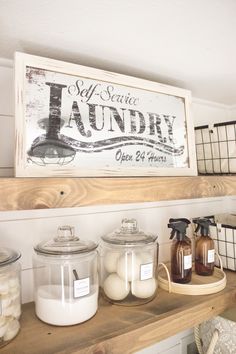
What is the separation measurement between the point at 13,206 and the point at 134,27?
0.49 m

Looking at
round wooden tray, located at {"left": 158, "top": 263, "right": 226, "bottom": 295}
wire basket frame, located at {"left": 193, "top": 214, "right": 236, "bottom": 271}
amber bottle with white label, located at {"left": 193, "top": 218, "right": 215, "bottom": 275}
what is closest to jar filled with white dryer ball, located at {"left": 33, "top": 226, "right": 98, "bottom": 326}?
round wooden tray, located at {"left": 158, "top": 263, "right": 226, "bottom": 295}

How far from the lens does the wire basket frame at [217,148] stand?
3.49 ft

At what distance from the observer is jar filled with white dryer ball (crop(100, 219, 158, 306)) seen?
2.67 feet

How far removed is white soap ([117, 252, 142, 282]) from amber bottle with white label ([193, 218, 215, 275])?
0.30 meters

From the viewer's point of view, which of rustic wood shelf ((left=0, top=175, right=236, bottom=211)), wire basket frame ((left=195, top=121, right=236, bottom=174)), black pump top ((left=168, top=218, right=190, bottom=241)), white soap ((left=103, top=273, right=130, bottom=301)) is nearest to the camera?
rustic wood shelf ((left=0, top=175, right=236, bottom=211))

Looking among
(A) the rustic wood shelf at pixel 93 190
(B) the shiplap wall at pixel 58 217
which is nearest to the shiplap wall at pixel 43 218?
(B) the shiplap wall at pixel 58 217

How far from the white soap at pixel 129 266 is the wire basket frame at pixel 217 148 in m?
0.50

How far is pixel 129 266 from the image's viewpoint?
82 centimetres

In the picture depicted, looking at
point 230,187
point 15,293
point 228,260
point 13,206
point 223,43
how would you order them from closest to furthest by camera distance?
point 13,206 → point 15,293 → point 223,43 → point 230,187 → point 228,260

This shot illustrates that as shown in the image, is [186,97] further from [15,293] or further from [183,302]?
[15,293]

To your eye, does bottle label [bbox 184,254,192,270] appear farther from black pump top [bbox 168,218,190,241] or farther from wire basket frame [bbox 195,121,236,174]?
wire basket frame [bbox 195,121,236,174]

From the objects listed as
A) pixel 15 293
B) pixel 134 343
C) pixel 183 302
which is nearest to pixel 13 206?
pixel 15 293

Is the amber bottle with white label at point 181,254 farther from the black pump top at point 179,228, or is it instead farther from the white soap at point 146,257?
the white soap at point 146,257

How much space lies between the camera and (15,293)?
0.67 m
